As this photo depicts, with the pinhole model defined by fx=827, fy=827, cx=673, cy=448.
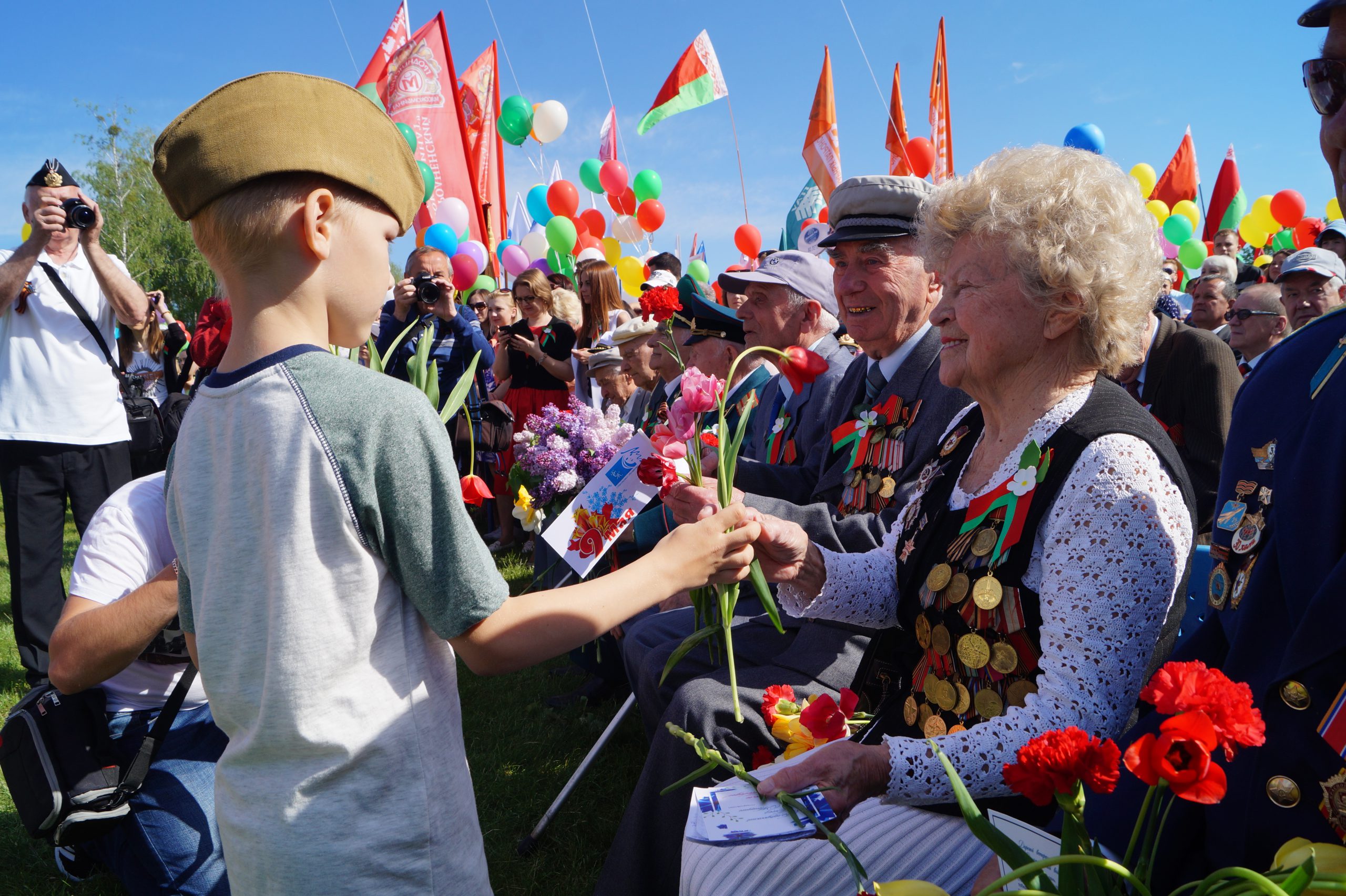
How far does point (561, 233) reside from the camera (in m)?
12.4

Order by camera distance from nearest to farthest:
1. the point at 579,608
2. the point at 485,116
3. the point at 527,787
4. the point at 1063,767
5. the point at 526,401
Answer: the point at 1063,767 → the point at 579,608 → the point at 527,787 → the point at 526,401 → the point at 485,116

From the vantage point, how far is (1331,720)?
0.97 m

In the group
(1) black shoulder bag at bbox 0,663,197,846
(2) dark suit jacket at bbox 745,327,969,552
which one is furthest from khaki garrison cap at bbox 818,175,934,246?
(1) black shoulder bag at bbox 0,663,197,846

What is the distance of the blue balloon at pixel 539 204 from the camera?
571 inches

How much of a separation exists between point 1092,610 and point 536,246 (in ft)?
45.2

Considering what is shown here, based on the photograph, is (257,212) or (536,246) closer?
(257,212)

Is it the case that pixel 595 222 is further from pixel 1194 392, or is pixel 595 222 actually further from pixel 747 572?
pixel 747 572

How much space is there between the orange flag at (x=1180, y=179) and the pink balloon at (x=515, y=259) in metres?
10.8

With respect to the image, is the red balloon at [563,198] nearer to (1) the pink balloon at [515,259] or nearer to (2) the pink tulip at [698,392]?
(1) the pink balloon at [515,259]

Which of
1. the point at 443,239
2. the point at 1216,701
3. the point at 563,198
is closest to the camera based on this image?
the point at 1216,701

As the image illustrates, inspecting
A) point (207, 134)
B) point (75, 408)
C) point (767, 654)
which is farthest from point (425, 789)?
point (75, 408)

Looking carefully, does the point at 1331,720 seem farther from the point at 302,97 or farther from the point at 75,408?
the point at 75,408

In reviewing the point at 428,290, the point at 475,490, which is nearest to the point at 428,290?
the point at 428,290

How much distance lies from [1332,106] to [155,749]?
272 centimetres
